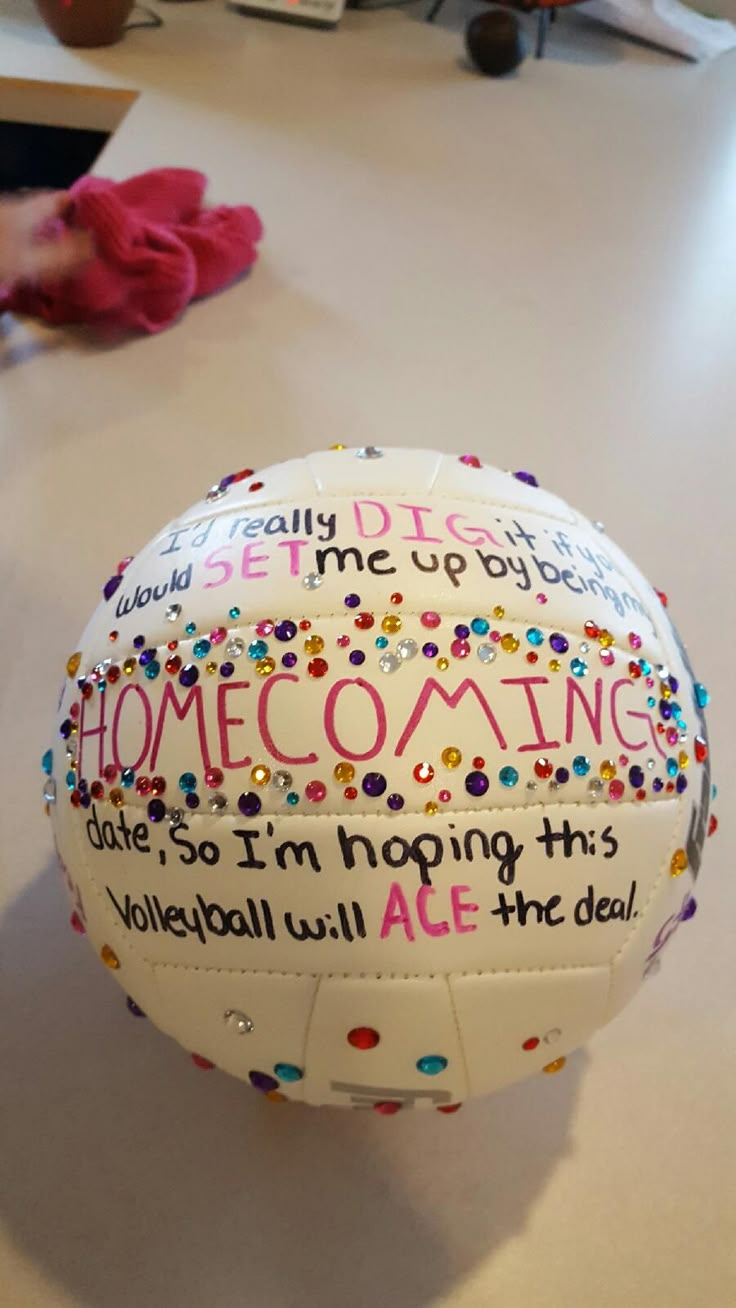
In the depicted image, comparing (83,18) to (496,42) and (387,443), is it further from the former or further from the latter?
(387,443)

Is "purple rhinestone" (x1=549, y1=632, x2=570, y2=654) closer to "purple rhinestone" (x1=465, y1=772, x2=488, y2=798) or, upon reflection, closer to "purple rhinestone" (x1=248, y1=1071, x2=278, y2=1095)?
"purple rhinestone" (x1=465, y1=772, x2=488, y2=798)

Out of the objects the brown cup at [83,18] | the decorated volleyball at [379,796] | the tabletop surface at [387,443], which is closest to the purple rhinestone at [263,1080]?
the decorated volleyball at [379,796]

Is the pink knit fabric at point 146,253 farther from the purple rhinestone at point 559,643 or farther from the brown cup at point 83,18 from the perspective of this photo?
the purple rhinestone at point 559,643

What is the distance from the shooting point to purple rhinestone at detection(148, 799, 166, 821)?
1.71 ft

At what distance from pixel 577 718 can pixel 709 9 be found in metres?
2.35

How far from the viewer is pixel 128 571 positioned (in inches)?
25.1

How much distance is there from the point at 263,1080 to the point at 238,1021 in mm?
59

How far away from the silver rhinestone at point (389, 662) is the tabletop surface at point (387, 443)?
1.26ft

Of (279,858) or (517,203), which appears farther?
(517,203)

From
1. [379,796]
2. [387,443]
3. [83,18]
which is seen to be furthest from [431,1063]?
[83,18]

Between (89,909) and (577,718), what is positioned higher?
(577,718)

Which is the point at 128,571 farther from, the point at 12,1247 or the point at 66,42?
the point at 66,42

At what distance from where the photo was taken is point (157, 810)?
522mm

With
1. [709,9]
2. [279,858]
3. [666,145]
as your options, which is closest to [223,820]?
[279,858]
